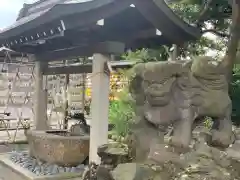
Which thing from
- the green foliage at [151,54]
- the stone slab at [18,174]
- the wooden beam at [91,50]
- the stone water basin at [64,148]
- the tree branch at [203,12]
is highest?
the tree branch at [203,12]

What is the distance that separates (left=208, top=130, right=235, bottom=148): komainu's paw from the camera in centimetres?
306

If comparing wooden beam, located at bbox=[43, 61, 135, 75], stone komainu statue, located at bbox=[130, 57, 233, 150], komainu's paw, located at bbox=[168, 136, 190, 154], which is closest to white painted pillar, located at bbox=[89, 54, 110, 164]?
wooden beam, located at bbox=[43, 61, 135, 75]

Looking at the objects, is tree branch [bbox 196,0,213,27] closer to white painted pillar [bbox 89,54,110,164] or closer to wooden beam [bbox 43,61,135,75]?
wooden beam [bbox 43,61,135,75]

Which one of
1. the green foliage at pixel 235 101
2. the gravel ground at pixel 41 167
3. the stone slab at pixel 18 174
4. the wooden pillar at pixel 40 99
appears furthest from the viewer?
the wooden pillar at pixel 40 99

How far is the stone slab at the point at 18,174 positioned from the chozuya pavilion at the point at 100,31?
1.76 feet

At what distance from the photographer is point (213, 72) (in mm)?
A: 2982

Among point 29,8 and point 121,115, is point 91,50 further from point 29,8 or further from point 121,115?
point 121,115

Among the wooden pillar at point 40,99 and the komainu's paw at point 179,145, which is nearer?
the komainu's paw at point 179,145

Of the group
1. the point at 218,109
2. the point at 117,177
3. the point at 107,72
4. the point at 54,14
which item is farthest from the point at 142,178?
the point at 107,72

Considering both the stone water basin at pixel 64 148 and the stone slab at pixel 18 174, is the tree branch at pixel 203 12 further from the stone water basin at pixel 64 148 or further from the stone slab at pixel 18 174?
the stone slab at pixel 18 174

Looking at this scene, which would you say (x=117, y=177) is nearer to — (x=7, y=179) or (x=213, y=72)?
(x=213, y=72)

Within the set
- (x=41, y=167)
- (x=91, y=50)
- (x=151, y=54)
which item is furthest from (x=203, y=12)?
(x=41, y=167)

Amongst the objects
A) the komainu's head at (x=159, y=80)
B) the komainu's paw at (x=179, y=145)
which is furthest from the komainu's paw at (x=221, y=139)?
the komainu's head at (x=159, y=80)

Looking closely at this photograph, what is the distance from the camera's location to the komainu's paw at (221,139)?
3.06 meters
